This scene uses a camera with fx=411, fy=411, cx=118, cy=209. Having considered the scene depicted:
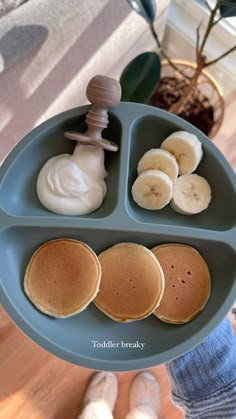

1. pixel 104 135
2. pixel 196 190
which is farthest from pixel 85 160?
pixel 196 190

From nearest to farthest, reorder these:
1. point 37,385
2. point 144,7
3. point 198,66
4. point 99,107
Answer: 1. point 99,107
2. point 144,7
3. point 198,66
4. point 37,385

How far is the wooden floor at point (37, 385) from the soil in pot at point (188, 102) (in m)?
0.83

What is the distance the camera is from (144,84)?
97cm

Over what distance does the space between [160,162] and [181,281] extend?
23 cm

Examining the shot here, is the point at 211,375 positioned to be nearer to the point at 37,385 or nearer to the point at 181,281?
the point at 181,281

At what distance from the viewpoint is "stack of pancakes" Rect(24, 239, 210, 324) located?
0.75 metres

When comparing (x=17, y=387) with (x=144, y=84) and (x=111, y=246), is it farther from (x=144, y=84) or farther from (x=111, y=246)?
(x=144, y=84)

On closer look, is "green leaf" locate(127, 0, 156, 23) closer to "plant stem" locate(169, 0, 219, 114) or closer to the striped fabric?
"plant stem" locate(169, 0, 219, 114)

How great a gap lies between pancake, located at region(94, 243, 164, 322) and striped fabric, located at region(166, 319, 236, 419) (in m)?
0.26

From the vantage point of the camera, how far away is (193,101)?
132 cm

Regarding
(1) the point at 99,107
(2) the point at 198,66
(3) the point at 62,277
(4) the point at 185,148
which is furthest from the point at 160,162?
(2) the point at 198,66

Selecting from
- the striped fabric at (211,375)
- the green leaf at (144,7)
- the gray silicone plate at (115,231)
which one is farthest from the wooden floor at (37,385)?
the green leaf at (144,7)

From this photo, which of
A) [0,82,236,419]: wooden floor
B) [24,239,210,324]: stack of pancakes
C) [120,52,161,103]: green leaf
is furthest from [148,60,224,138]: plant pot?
[0,82,236,419]: wooden floor

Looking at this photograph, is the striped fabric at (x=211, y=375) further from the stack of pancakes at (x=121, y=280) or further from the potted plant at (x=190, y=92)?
the potted plant at (x=190, y=92)
